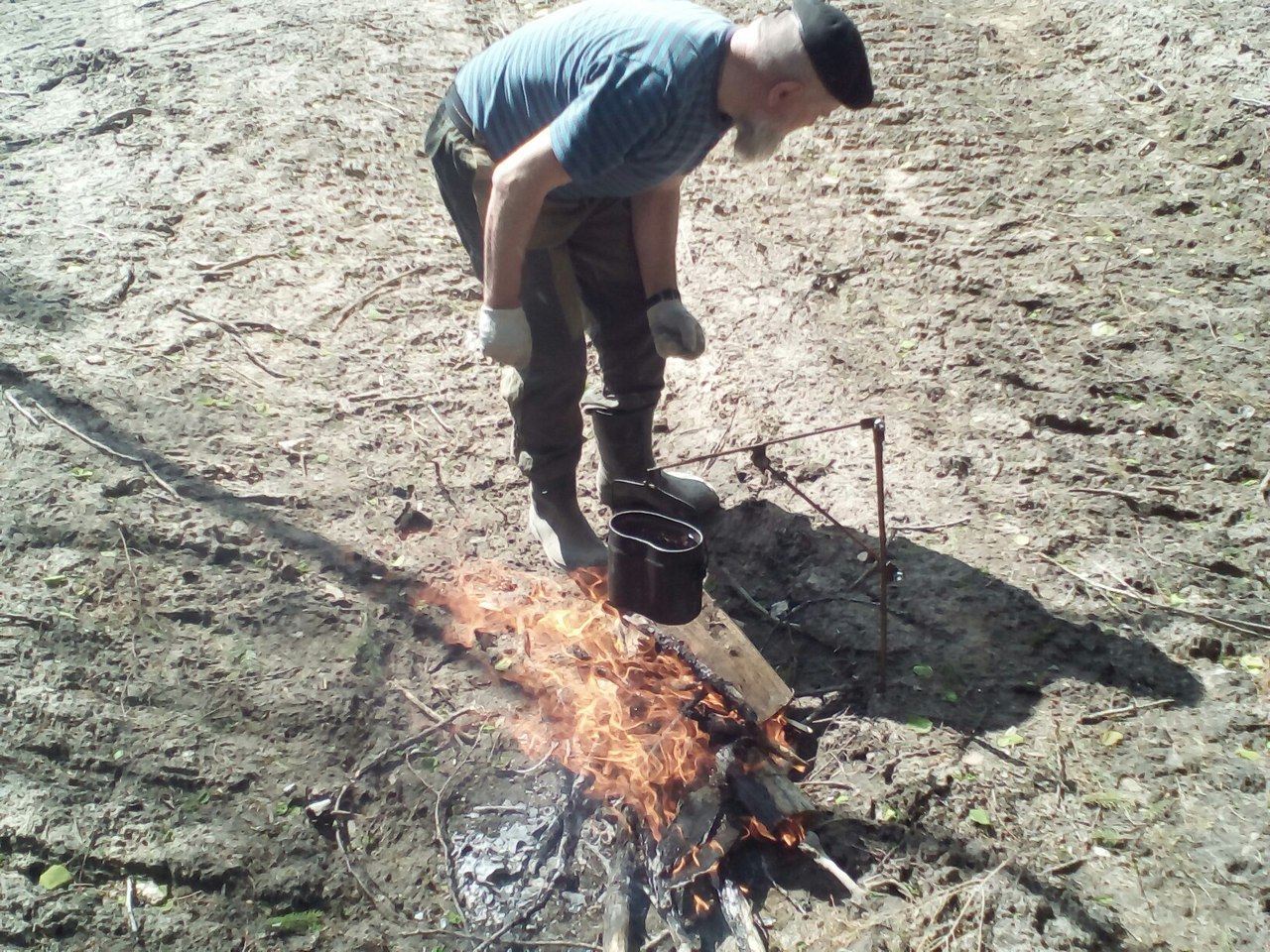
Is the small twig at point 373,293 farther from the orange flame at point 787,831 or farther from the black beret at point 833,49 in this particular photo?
the orange flame at point 787,831

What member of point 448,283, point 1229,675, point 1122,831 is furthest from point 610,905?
point 448,283

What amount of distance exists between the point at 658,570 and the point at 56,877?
186 centimetres

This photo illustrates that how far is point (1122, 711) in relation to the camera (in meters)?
2.98

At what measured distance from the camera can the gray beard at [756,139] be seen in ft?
8.80

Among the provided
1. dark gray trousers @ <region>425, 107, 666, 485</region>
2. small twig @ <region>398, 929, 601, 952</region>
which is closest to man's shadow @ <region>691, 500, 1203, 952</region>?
small twig @ <region>398, 929, 601, 952</region>

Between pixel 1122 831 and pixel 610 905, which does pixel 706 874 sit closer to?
pixel 610 905

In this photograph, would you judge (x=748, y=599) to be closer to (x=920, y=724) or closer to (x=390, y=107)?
(x=920, y=724)

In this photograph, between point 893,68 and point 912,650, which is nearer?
point 912,650

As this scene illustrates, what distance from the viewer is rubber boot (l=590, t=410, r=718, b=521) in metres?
3.49

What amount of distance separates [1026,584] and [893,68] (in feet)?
13.6

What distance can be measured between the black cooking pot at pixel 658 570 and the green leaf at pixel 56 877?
1.71 m

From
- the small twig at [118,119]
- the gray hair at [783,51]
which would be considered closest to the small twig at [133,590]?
the gray hair at [783,51]

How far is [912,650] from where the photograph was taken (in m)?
3.31

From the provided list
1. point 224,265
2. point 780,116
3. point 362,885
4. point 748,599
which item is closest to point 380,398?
point 224,265
